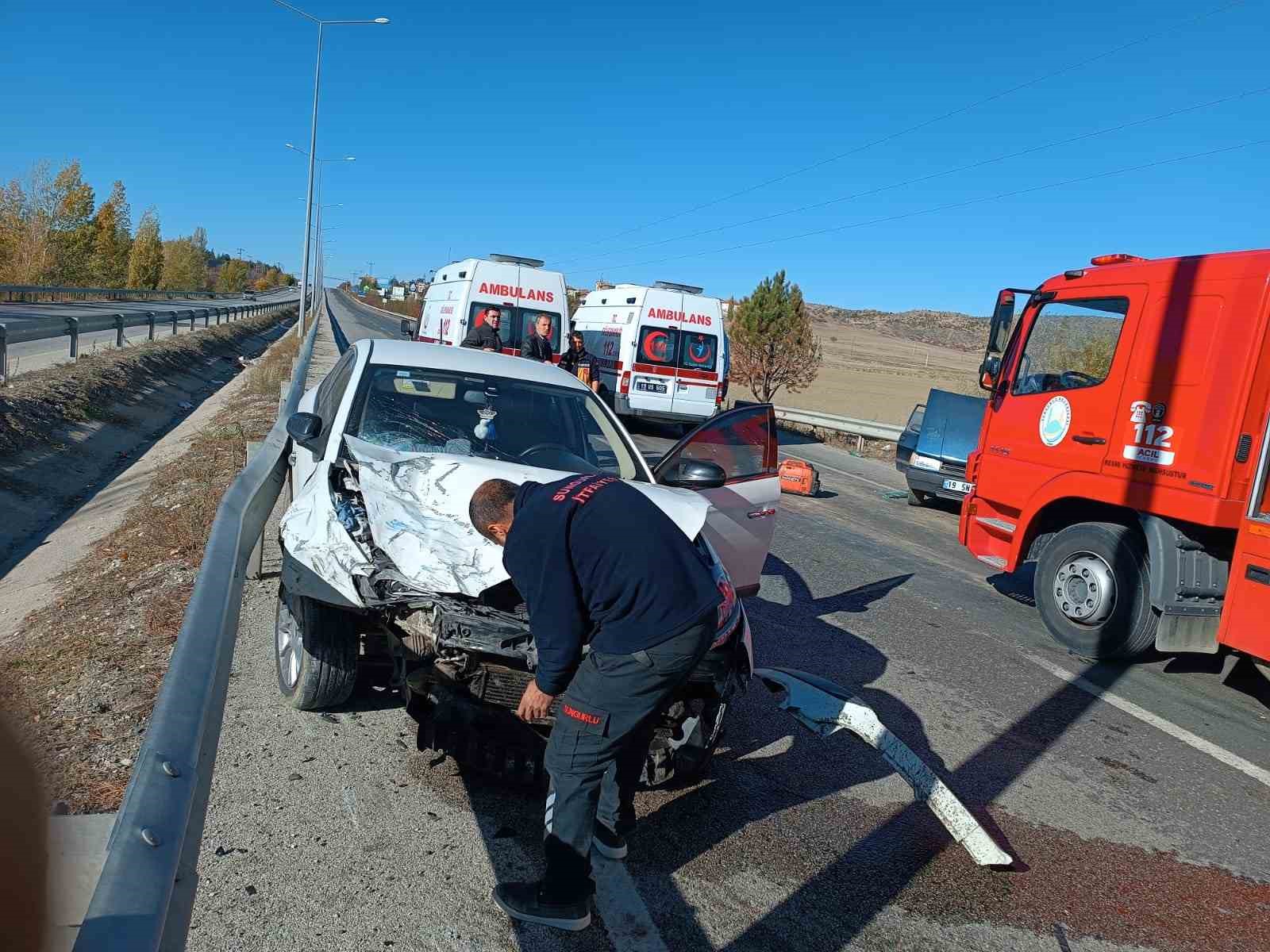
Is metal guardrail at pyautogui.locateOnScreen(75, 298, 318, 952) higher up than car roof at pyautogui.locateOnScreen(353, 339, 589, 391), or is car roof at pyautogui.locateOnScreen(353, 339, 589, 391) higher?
car roof at pyautogui.locateOnScreen(353, 339, 589, 391)

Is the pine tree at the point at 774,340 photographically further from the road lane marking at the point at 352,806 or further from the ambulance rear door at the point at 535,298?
the road lane marking at the point at 352,806

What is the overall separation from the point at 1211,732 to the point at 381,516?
510 centimetres

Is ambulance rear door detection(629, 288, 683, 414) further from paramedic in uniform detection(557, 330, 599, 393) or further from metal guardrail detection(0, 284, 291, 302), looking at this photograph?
metal guardrail detection(0, 284, 291, 302)

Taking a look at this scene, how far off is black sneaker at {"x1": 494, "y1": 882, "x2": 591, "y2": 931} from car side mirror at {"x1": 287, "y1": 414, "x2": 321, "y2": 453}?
251 centimetres

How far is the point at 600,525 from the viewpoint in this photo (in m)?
2.93

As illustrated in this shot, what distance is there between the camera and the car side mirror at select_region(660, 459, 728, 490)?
16.2 ft

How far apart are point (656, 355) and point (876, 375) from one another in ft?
169

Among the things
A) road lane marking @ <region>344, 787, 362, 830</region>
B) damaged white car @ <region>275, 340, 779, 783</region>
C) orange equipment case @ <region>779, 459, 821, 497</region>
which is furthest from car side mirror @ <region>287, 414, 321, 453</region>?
orange equipment case @ <region>779, 459, 821, 497</region>

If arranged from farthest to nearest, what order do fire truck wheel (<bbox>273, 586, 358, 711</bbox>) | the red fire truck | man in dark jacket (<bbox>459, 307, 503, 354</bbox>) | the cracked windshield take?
man in dark jacket (<bbox>459, 307, 503, 354</bbox>) < the red fire truck < the cracked windshield < fire truck wheel (<bbox>273, 586, 358, 711</bbox>)

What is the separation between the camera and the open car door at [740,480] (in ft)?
16.9

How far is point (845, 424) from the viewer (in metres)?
20.5

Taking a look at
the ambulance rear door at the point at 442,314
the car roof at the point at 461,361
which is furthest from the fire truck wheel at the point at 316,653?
the ambulance rear door at the point at 442,314

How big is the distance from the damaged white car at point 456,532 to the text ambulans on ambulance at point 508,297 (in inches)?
479

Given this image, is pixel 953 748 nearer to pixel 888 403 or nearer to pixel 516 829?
pixel 516 829
